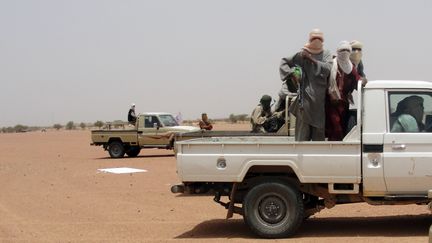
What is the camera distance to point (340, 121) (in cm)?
967

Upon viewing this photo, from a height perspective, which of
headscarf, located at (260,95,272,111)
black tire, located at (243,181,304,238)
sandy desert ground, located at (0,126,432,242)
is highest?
headscarf, located at (260,95,272,111)

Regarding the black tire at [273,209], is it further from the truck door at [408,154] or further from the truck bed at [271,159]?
the truck door at [408,154]

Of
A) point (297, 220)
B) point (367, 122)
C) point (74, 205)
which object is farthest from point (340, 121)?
point (74, 205)

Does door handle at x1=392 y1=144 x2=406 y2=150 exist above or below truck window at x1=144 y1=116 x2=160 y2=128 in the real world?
below

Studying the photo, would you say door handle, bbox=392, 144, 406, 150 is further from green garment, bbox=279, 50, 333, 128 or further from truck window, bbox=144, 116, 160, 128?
truck window, bbox=144, 116, 160, 128

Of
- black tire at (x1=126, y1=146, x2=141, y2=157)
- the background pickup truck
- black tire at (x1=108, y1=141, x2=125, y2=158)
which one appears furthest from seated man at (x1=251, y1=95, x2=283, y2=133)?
black tire at (x1=126, y1=146, x2=141, y2=157)

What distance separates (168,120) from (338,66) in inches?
786

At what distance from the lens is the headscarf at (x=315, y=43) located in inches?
370

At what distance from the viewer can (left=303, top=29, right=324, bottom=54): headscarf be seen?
370 inches

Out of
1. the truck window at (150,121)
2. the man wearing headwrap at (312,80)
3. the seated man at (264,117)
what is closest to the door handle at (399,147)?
the man wearing headwrap at (312,80)

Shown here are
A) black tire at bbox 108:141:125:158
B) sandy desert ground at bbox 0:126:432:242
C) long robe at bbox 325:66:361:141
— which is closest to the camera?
long robe at bbox 325:66:361:141

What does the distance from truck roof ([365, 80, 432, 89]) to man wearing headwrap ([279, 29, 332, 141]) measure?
2.03 feet

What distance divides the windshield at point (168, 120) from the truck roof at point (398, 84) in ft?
65.1

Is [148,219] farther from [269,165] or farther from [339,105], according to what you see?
[339,105]
